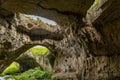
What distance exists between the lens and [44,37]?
42.0 feet

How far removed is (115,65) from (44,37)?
540 cm

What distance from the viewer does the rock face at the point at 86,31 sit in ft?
20.8

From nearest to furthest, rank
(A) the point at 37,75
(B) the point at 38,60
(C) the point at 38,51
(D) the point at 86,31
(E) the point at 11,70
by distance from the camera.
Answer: (D) the point at 86,31
(A) the point at 37,75
(B) the point at 38,60
(C) the point at 38,51
(E) the point at 11,70

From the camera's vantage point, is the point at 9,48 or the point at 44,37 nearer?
the point at 9,48

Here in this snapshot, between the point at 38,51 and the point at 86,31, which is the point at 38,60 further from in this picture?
the point at 86,31

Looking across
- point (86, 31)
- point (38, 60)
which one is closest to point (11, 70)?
point (38, 60)

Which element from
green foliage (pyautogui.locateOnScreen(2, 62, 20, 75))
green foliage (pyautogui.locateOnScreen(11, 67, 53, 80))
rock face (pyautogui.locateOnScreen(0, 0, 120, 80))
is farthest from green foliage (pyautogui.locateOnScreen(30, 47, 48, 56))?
rock face (pyautogui.locateOnScreen(0, 0, 120, 80))

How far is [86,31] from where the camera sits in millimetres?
8227

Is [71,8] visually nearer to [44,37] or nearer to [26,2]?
[26,2]

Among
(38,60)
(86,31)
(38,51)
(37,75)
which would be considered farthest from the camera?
(38,51)

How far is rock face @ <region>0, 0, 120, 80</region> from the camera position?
6336 millimetres

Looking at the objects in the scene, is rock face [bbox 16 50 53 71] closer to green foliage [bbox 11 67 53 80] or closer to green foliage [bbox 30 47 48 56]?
green foliage [bbox 30 47 48 56]

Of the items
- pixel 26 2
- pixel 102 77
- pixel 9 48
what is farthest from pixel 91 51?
pixel 26 2

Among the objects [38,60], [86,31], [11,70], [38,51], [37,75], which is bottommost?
[37,75]
